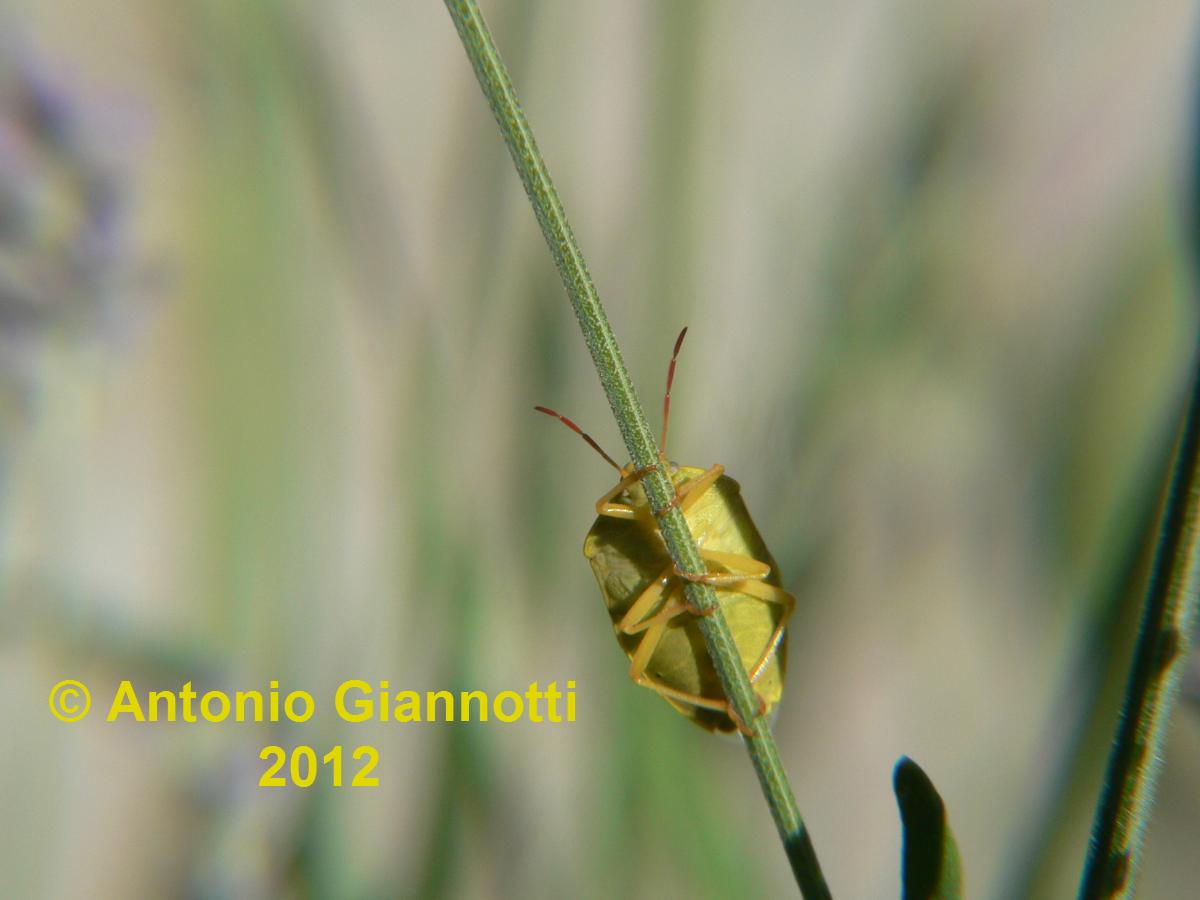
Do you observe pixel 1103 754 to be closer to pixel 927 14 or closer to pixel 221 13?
pixel 927 14

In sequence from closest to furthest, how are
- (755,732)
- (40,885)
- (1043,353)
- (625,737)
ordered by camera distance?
(755,732)
(625,737)
(40,885)
(1043,353)

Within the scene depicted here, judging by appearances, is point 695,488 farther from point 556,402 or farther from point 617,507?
point 556,402

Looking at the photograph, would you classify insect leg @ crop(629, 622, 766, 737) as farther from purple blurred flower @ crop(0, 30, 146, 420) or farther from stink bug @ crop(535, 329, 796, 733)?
purple blurred flower @ crop(0, 30, 146, 420)

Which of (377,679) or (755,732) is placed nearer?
(755,732)

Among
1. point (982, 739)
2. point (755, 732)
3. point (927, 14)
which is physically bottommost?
point (982, 739)

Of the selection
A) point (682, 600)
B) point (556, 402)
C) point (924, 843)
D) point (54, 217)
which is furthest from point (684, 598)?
point (54, 217)

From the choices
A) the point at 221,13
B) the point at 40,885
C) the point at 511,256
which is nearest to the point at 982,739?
the point at 511,256
